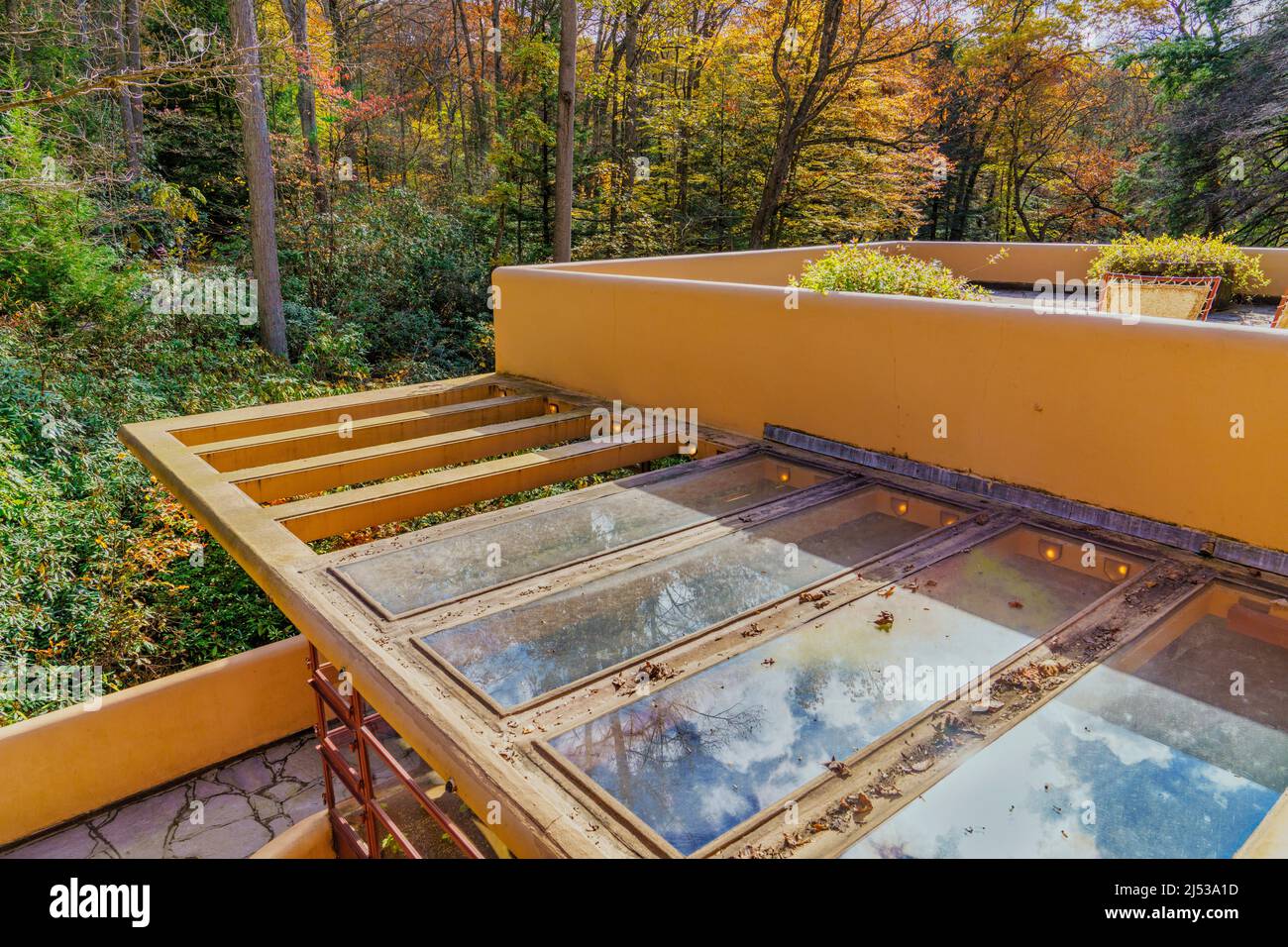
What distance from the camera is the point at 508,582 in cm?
340

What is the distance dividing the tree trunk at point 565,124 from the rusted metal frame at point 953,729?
10.0m

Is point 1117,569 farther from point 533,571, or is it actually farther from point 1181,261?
point 1181,261

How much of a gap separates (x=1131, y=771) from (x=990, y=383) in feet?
8.07

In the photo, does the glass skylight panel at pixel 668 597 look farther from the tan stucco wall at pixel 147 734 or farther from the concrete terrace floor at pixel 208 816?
the tan stucco wall at pixel 147 734

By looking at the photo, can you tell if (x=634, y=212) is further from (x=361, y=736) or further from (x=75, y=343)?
(x=361, y=736)

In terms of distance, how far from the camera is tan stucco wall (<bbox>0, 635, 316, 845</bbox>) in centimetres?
496

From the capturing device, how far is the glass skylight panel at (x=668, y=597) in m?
2.79

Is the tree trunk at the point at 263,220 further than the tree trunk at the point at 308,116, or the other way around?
the tree trunk at the point at 308,116

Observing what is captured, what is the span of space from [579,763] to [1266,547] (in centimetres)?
312

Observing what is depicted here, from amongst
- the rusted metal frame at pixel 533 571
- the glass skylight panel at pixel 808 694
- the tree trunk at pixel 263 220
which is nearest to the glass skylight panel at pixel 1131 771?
the glass skylight panel at pixel 808 694

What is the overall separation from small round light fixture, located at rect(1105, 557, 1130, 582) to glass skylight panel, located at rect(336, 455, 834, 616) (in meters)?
1.57

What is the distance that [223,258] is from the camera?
12.7 m

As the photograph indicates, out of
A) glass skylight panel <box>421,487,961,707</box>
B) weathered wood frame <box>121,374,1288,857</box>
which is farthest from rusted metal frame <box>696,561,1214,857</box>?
glass skylight panel <box>421,487,961,707</box>
